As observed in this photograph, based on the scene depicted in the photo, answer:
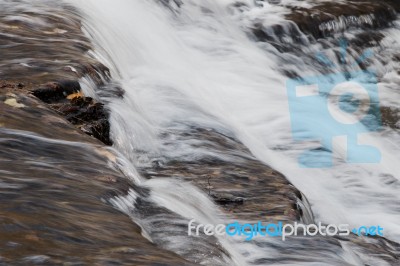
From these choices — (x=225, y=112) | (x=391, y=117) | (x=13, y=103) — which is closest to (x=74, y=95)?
(x=13, y=103)

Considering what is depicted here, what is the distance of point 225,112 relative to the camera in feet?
27.3

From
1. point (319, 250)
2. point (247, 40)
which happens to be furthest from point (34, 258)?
point (247, 40)

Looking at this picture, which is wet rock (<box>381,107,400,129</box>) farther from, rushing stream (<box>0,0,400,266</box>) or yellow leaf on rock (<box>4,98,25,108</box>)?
yellow leaf on rock (<box>4,98,25,108</box>)

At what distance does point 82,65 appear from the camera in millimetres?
6297

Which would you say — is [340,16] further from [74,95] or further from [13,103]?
[13,103]

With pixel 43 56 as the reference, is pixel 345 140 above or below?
below

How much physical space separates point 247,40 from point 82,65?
5.62 metres

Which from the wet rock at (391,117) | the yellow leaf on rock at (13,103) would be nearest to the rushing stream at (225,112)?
the wet rock at (391,117)

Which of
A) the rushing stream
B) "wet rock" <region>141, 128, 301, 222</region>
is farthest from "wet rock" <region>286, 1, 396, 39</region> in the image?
"wet rock" <region>141, 128, 301, 222</region>

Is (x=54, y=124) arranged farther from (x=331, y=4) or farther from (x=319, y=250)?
(x=331, y=4)

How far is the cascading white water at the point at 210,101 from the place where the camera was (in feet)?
20.3

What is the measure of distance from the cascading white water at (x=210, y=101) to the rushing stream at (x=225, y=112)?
0.06 feet

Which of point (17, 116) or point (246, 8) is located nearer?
point (17, 116)

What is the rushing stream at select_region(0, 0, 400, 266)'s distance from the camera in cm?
480
